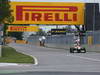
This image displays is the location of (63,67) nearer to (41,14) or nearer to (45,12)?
(41,14)

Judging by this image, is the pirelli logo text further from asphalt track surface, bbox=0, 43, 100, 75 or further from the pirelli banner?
asphalt track surface, bbox=0, 43, 100, 75

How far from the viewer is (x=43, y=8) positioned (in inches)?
2226

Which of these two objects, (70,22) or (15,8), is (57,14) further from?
(15,8)

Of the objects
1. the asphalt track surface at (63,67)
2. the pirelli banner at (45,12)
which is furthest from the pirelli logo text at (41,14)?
the asphalt track surface at (63,67)

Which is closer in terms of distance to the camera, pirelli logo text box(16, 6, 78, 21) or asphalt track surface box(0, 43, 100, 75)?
asphalt track surface box(0, 43, 100, 75)

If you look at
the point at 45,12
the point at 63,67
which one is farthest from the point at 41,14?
the point at 63,67

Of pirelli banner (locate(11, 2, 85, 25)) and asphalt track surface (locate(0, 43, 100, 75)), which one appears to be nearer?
asphalt track surface (locate(0, 43, 100, 75))

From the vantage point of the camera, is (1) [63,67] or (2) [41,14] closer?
(1) [63,67]

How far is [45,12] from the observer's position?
185ft

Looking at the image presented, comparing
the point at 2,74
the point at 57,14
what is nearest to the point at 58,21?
the point at 57,14

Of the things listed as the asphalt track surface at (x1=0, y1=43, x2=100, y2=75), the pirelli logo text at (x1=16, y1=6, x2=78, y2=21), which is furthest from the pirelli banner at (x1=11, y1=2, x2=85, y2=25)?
the asphalt track surface at (x1=0, y1=43, x2=100, y2=75)

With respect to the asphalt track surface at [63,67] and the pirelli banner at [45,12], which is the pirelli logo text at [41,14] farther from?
the asphalt track surface at [63,67]

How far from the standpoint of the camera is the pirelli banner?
5619 cm

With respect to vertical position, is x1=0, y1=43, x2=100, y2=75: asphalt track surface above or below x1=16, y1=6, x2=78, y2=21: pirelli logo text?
below
